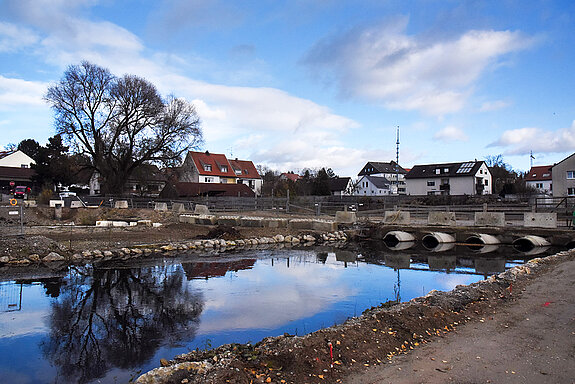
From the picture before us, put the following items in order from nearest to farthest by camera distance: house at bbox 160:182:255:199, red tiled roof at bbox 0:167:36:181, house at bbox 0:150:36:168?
house at bbox 160:182:255:199
red tiled roof at bbox 0:167:36:181
house at bbox 0:150:36:168

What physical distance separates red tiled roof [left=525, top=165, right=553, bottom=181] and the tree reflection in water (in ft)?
293

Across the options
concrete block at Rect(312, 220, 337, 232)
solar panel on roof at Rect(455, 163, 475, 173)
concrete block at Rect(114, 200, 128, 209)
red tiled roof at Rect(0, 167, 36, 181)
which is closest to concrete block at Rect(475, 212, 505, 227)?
concrete block at Rect(312, 220, 337, 232)

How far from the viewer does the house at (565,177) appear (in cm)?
5012

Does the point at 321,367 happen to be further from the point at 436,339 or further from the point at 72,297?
the point at 72,297

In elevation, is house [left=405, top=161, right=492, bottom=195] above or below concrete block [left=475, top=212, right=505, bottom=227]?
above

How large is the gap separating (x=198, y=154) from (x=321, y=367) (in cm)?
7665

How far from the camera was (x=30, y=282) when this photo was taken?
40.6 ft

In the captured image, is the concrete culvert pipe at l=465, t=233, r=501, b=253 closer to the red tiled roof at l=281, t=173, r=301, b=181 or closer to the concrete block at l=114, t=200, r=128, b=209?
the concrete block at l=114, t=200, r=128, b=209

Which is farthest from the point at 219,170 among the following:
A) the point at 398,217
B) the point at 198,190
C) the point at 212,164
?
the point at 398,217

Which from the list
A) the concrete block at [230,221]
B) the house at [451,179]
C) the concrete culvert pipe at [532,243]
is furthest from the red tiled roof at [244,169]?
the concrete culvert pipe at [532,243]

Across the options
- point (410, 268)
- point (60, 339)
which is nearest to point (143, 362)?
point (60, 339)

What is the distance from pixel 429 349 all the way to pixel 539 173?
94251 millimetres

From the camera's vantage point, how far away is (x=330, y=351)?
530cm

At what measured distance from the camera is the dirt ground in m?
4.78
